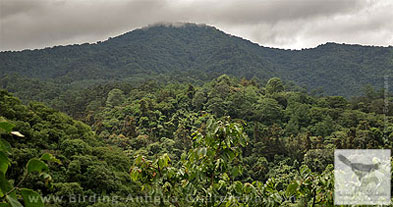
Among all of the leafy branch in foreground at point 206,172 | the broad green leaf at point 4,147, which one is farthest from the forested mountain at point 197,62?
the broad green leaf at point 4,147

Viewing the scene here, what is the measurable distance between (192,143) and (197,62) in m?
72.6

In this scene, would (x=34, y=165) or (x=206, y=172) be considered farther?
(x=206, y=172)

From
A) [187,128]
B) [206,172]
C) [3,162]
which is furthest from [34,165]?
[187,128]

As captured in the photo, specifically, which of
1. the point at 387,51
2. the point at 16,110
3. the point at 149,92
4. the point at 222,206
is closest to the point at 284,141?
the point at 149,92

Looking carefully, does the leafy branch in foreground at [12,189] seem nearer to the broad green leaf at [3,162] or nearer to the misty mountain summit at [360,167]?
the broad green leaf at [3,162]

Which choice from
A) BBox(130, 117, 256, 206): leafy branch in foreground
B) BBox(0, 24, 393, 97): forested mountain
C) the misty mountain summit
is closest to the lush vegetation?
BBox(130, 117, 256, 206): leafy branch in foreground

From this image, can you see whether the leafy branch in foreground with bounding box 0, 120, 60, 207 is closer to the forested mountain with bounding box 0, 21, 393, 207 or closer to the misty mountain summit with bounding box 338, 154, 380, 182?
the forested mountain with bounding box 0, 21, 393, 207

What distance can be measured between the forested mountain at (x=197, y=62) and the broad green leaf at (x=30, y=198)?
47.9 metres

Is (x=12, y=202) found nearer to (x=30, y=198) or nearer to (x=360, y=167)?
(x=30, y=198)

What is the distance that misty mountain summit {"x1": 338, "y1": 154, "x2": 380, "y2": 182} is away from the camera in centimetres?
169

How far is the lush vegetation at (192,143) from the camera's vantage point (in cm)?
186

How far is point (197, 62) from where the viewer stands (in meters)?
73.8

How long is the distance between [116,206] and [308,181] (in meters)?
10.0

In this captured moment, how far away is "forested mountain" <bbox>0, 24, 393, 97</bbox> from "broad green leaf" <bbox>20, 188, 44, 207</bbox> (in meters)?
47.9
